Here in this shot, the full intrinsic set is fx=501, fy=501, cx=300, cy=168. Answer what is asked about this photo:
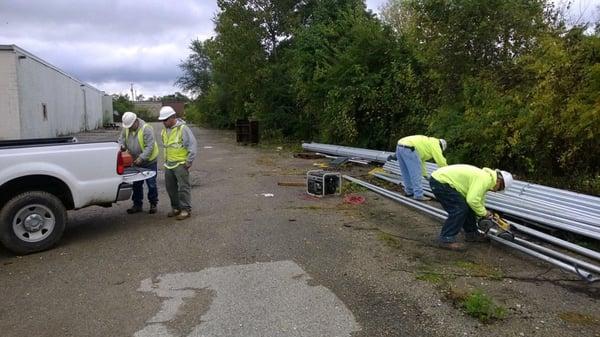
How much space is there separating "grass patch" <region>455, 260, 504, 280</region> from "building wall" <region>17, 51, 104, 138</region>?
19054 mm

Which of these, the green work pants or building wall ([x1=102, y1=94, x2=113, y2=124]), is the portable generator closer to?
the green work pants

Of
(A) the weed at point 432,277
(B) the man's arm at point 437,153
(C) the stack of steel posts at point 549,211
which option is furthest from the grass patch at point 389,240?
(B) the man's arm at point 437,153

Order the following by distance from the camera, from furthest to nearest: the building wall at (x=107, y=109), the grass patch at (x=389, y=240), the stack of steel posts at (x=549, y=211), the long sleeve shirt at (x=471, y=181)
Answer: the building wall at (x=107, y=109) → the grass patch at (x=389, y=240) → the stack of steel posts at (x=549, y=211) → the long sleeve shirt at (x=471, y=181)

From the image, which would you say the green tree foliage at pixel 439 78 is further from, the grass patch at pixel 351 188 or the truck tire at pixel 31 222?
the truck tire at pixel 31 222

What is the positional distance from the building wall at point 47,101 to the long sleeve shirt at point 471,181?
18478 mm

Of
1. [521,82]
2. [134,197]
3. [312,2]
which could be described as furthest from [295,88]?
[134,197]

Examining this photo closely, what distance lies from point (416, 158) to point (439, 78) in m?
4.59

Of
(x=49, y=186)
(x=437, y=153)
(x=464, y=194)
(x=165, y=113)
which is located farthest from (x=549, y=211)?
(x=49, y=186)

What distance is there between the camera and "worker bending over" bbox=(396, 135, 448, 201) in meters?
9.01

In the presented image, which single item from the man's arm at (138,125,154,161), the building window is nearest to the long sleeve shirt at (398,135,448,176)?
the man's arm at (138,125,154,161)

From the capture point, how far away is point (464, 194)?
20.0 ft

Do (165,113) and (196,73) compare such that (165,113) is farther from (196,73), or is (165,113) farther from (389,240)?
(196,73)

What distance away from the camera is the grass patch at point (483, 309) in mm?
4090

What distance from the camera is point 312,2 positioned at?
24656 millimetres
